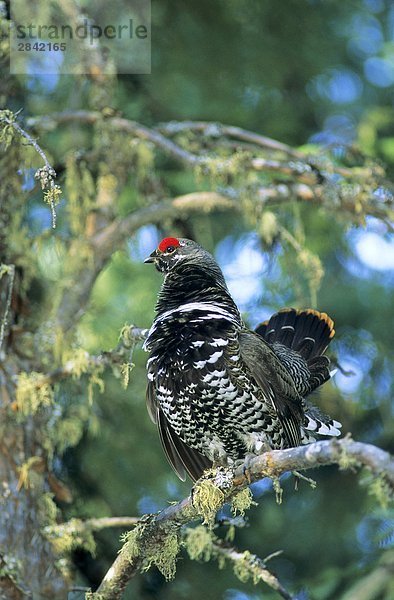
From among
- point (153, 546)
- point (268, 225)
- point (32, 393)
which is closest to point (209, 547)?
point (153, 546)

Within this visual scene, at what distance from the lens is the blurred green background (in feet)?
20.6

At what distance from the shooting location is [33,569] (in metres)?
4.68

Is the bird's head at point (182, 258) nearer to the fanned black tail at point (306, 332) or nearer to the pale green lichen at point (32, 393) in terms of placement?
the fanned black tail at point (306, 332)

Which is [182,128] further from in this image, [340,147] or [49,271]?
[49,271]

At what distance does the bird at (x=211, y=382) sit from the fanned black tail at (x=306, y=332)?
391 mm

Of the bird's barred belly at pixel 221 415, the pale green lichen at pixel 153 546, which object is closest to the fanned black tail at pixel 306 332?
the bird's barred belly at pixel 221 415

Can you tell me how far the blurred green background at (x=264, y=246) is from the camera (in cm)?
628

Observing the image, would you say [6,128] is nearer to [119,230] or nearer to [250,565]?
[119,230]

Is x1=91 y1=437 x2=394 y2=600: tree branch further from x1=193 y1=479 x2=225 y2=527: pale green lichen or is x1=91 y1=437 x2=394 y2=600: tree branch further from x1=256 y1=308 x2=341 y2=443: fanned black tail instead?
x1=256 y1=308 x2=341 y2=443: fanned black tail

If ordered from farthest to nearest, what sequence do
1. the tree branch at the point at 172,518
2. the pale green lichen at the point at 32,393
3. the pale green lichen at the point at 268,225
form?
the pale green lichen at the point at 268,225
the pale green lichen at the point at 32,393
the tree branch at the point at 172,518

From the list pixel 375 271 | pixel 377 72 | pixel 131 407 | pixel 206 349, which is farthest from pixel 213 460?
pixel 377 72

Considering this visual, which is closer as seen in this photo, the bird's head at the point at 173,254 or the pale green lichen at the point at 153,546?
the pale green lichen at the point at 153,546

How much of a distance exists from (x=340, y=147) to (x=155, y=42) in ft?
7.73

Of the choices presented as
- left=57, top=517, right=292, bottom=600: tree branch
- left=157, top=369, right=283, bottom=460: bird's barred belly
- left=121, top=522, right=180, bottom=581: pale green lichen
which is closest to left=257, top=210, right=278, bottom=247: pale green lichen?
left=157, top=369, right=283, bottom=460: bird's barred belly
